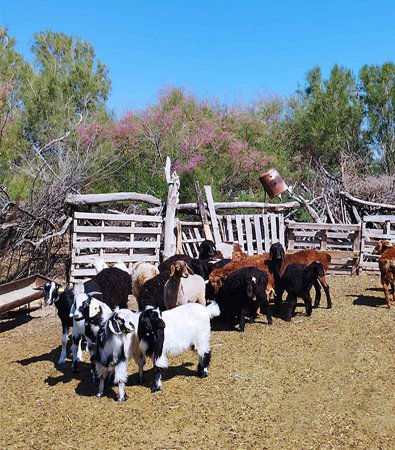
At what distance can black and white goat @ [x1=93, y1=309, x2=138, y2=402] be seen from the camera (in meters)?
5.69

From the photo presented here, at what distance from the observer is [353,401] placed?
5.80m

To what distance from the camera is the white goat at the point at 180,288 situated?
303 inches

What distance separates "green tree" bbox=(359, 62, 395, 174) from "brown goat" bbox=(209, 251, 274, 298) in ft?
56.6

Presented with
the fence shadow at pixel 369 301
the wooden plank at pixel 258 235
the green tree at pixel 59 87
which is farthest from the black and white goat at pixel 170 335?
the green tree at pixel 59 87

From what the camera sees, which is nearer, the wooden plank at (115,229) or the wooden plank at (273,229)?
the wooden plank at (115,229)

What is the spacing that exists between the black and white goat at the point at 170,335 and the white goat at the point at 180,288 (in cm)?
100

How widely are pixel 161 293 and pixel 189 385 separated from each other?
2087 mm

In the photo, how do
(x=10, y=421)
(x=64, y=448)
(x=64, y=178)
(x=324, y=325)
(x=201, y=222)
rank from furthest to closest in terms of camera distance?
(x=201, y=222) → (x=64, y=178) → (x=324, y=325) → (x=10, y=421) → (x=64, y=448)

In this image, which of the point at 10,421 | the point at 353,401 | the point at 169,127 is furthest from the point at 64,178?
the point at 169,127

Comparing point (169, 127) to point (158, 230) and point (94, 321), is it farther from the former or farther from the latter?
point (94, 321)

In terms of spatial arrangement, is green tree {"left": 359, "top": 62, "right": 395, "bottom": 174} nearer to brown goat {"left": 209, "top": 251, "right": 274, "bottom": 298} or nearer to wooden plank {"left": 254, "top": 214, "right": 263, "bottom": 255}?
wooden plank {"left": 254, "top": 214, "right": 263, "bottom": 255}

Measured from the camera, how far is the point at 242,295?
8.55 m

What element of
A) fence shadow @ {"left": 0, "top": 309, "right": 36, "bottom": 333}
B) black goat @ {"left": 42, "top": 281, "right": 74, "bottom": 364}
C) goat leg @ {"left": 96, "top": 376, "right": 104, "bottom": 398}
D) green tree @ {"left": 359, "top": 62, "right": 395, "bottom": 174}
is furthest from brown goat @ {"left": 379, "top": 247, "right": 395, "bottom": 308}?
green tree @ {"left": 359, "top": 62, "right": 395, "bottom": 174}

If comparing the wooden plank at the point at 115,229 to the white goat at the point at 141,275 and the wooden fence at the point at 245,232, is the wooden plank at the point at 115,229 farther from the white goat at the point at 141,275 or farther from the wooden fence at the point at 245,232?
the white goat at the point at 141,275
